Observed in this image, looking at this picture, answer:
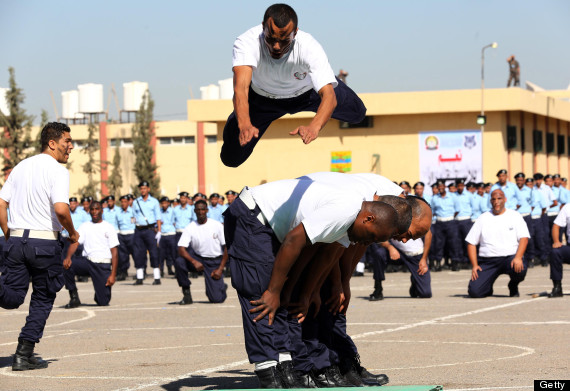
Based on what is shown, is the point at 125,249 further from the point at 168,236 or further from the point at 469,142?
the point at 469,142

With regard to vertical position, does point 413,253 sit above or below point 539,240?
above

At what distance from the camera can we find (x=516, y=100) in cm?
4088

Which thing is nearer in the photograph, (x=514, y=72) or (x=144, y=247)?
(x=144, y=247)

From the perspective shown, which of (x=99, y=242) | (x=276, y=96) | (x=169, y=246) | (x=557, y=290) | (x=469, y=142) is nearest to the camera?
(x=276, y=96)

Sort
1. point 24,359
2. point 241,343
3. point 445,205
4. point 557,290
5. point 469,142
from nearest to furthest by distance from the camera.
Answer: point 24,359 < point 241,343 < point 557,290 < point 445,205 < point 469,142

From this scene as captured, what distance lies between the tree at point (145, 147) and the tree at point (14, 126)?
39.5 feet

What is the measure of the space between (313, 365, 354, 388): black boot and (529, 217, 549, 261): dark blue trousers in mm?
18870

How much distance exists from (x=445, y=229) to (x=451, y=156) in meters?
15.3

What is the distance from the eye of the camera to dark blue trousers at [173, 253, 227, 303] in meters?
17.0

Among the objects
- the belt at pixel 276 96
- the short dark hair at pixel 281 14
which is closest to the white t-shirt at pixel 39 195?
the belt at pixel 276 96

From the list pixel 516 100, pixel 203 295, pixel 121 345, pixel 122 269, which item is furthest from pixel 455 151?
pixel 121 345

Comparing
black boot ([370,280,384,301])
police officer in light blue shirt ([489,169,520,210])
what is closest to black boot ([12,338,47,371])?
black boot ([370,280,384,301])

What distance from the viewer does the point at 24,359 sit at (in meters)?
9.64

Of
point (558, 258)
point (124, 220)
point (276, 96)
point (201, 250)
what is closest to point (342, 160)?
point (124, 220)
